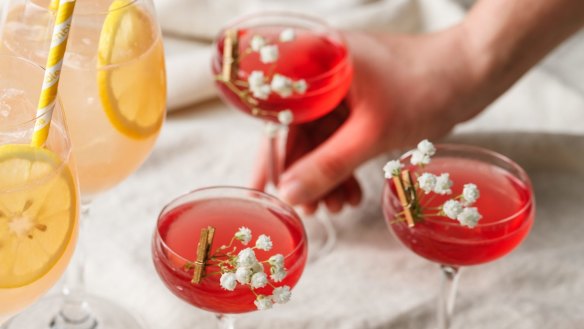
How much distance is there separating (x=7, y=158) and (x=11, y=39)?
27 centimetres

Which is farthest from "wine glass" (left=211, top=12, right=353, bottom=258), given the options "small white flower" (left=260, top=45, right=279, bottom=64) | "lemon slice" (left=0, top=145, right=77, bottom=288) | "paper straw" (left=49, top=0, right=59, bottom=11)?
"lemon slice" (left=0, top=145, right=77, bottom=288)

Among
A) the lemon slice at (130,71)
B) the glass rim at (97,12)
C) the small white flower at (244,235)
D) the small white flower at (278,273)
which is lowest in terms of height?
the small white flower at (278,273)

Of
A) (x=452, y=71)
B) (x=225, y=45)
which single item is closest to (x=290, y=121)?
(x=225, y=45)

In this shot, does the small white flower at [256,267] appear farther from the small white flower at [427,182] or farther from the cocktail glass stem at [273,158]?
the cocktail glass stem at [273,158]

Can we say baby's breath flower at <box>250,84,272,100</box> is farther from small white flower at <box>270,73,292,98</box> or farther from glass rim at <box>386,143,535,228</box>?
glass rim at <box>386,143,535,228</box>

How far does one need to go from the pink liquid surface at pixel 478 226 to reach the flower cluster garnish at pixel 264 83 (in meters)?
0.21

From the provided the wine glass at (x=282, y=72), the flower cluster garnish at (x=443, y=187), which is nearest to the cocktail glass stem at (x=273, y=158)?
the wine glass at (x=282, y=72)

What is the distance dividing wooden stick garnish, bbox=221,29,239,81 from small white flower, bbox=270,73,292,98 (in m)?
0.09

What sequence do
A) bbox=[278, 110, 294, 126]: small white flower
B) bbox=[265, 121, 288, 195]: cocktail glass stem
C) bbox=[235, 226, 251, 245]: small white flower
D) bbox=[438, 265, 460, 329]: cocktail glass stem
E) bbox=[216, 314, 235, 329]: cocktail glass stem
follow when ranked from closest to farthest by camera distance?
bbox=[235, 226, 251, 245]: small white flower, bbox=[216, 314, 235, 329]: cocktail glass stem, bbox=[438, 265, 460, 329]: cocktail glass stem, bbox=[278, 110, 294, 126]: small white flower, bbox=[265, 121, 288, 195]: cocktail glass stem

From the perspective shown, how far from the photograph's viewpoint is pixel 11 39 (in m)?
1.10

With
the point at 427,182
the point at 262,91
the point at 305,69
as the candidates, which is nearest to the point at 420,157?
the point at 427,182

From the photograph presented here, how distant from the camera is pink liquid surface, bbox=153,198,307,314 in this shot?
38.9 inches

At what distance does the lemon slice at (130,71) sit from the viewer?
1073 millimetres

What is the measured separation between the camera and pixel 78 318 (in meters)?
1.24
